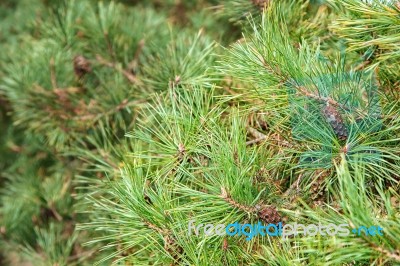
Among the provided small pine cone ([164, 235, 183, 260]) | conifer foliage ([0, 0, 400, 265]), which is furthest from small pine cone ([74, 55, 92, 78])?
small pine cone ([164, 235, 183, 260])

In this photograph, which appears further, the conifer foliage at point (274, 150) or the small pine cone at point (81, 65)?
the small pine cone at point (81, 65)

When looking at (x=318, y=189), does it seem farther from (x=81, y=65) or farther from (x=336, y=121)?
(x=81, y=65)

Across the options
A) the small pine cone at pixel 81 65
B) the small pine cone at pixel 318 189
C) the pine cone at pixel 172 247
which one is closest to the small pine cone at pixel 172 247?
the pine cone at pixel 172 247

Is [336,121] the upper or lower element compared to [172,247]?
upper

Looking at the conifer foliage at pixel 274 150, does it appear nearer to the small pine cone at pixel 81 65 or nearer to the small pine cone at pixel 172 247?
the small pine cone at pixel 172 247

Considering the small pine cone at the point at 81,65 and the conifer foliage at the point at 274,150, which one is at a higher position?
the conifer foliage at the point at 274,150

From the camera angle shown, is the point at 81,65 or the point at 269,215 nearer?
the point at 269,215

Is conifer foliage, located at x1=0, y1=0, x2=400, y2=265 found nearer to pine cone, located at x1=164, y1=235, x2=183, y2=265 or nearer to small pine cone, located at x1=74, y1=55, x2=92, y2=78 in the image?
pine cone, located at x1=164, y1=235, x2=183, y2=265

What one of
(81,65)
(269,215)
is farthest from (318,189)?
(81,65)
